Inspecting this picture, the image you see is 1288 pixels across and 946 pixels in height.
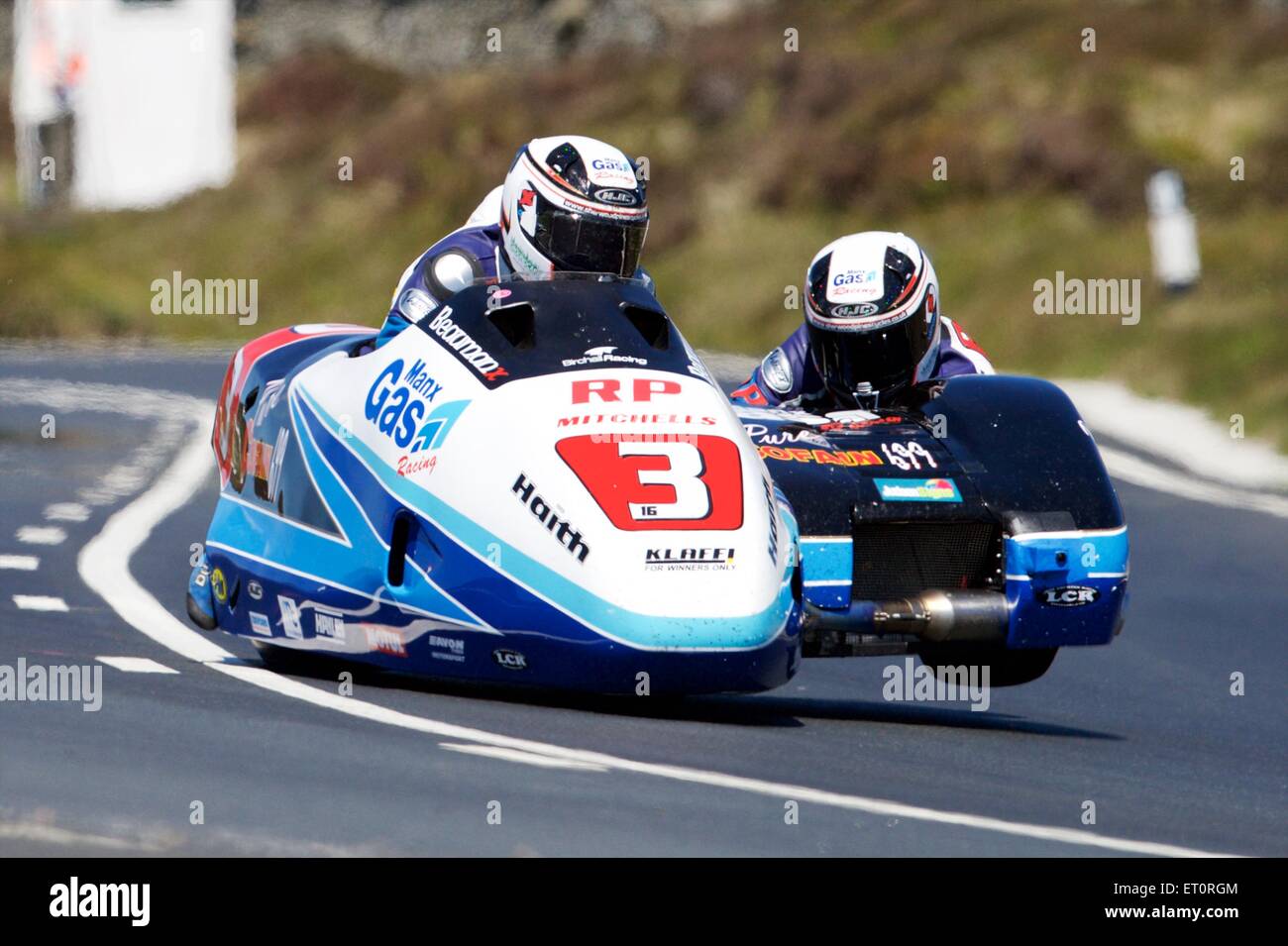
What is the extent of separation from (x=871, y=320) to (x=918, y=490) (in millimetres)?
891

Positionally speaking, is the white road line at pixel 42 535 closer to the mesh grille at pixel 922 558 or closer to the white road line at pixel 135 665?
the white road line at pixel 135 665

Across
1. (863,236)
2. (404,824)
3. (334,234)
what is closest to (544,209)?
(863,236)

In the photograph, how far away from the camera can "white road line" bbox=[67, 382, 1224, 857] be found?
17.5 ft

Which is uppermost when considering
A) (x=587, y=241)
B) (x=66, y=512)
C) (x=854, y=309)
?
(x=587, y=241)

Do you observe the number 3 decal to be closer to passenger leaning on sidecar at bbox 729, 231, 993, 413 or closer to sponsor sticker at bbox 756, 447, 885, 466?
sponsor sticker at bbox 756, 447, 885, 466

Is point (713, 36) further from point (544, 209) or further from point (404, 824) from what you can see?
point (404, 824)

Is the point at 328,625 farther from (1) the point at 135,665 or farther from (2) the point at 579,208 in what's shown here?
(2) the point at 579,208

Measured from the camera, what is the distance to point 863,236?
819cm

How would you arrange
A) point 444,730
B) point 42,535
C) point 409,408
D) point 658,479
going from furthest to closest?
point 42,535 → point 409,408 → point 658,479 → point 444,730

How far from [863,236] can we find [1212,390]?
11.1 m

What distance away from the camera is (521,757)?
5723 millimetres

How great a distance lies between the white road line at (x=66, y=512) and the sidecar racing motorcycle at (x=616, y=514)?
13.9 ft

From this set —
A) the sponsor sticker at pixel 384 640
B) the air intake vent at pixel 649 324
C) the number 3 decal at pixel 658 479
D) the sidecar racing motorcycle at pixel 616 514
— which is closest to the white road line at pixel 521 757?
the sidecar racing motorcycle at pixel 616 514

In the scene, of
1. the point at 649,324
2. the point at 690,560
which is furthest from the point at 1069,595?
the point at 690,560
